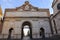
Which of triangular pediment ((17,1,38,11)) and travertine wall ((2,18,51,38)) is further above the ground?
triangular pediment ((17,1,38,11))

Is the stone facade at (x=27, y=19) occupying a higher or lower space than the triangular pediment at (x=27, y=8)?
lower

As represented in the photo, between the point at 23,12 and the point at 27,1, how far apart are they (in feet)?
8.35

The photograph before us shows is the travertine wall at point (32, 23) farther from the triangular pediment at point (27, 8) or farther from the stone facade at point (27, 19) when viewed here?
the triangular pediment at point (27, 8)

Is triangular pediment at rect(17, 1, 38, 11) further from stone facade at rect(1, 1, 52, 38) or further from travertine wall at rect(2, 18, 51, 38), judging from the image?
travertine wall at rect(2, 18, 51, 38)

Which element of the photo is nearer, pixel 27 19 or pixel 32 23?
pixel 32 23

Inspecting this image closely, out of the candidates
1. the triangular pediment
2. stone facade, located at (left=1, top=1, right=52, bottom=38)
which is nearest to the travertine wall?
stone facade, located at (left=1, top=1, right=52, bottom=38)

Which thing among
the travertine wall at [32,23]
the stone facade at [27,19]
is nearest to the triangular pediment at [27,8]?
the stone facade at [27,19]

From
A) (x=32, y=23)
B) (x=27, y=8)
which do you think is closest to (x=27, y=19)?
(x=32, y=23)

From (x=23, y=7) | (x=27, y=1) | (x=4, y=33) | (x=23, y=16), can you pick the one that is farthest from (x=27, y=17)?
(x=4, y=33)

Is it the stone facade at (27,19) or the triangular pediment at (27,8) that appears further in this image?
the triangular pediment at (27,8)

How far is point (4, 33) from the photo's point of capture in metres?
17.1

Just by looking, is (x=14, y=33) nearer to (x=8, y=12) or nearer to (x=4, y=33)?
(x=4, y=33)

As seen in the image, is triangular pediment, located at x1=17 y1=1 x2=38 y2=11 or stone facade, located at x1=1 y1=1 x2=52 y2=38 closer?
stone facade, located at x1=1 y1=1 x2=52 y2=38

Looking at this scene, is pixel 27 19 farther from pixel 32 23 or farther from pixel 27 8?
pixel 27 8
